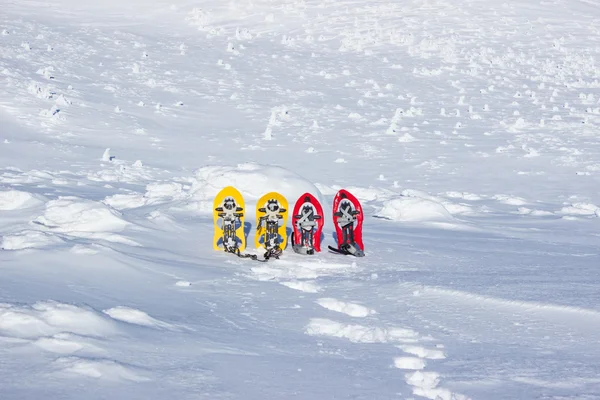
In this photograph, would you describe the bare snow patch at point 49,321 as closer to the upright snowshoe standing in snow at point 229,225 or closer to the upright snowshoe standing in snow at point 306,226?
A: the upright snowshoe standing in snow at point 229,225

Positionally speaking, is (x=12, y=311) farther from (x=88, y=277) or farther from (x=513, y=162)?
(x=513, y=162)

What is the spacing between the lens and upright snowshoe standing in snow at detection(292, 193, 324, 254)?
26.9 feet

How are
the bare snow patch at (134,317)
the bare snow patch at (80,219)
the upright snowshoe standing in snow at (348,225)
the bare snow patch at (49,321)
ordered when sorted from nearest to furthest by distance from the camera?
1. the bare snow patch at (49,321)
2. the bare snow patch at (134,317)
3. the bare snow patch at (80,219)
4. the upright snowshoe standing in snow at (348,225)

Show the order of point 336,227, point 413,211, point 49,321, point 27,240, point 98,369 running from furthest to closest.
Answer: point 413,211
point 336,227
point 27,240
point 49,321
point 98,369

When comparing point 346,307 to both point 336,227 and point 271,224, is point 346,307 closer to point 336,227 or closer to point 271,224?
point 271,224

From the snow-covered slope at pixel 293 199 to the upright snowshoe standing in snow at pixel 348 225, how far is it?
0.97 ft

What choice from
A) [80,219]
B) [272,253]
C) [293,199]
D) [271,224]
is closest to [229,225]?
[271,224]

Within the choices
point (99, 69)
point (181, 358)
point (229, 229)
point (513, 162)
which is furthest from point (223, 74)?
point (181, 358)

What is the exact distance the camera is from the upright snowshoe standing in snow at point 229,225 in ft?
25.8

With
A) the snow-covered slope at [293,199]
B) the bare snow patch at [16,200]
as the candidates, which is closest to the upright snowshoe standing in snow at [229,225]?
the snow-covered slope at [293,199]

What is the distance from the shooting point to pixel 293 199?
1088cm

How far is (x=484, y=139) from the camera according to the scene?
20781mm

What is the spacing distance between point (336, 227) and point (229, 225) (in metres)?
1.38

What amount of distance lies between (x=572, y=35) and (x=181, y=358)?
37025 mm
